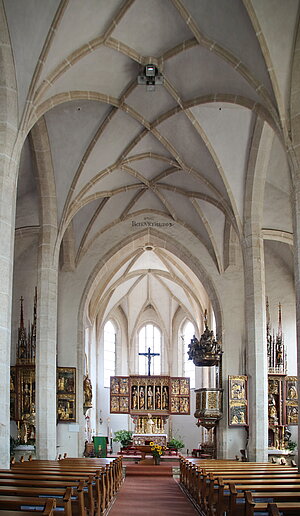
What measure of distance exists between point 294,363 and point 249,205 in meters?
8.34

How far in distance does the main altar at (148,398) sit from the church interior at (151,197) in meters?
0.07

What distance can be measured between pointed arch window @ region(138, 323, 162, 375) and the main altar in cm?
623

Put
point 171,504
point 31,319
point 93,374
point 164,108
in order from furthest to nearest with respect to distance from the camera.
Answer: point 93,374 → point 31,319 → point 164,108 → point 171,504

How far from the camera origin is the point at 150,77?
16078 millimetres

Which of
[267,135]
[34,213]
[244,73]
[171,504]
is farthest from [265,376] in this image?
[34,213]

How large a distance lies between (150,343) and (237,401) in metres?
16.3

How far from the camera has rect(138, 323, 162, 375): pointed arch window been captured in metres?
37.5

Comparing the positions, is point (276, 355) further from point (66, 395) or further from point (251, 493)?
point (251, 493)

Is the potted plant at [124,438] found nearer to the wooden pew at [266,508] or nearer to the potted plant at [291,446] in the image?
the potted plant at [291,446]

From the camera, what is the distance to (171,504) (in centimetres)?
1384

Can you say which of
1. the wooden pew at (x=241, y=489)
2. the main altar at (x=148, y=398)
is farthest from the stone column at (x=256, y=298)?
the main altar at (x=148, y=398)

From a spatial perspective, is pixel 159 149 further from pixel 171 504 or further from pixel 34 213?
pixel 171 504

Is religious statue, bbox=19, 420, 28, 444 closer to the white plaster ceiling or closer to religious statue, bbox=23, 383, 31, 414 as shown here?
religious statue, bbox=23, 383, 31, 414

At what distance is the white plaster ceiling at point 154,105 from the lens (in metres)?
13.2
